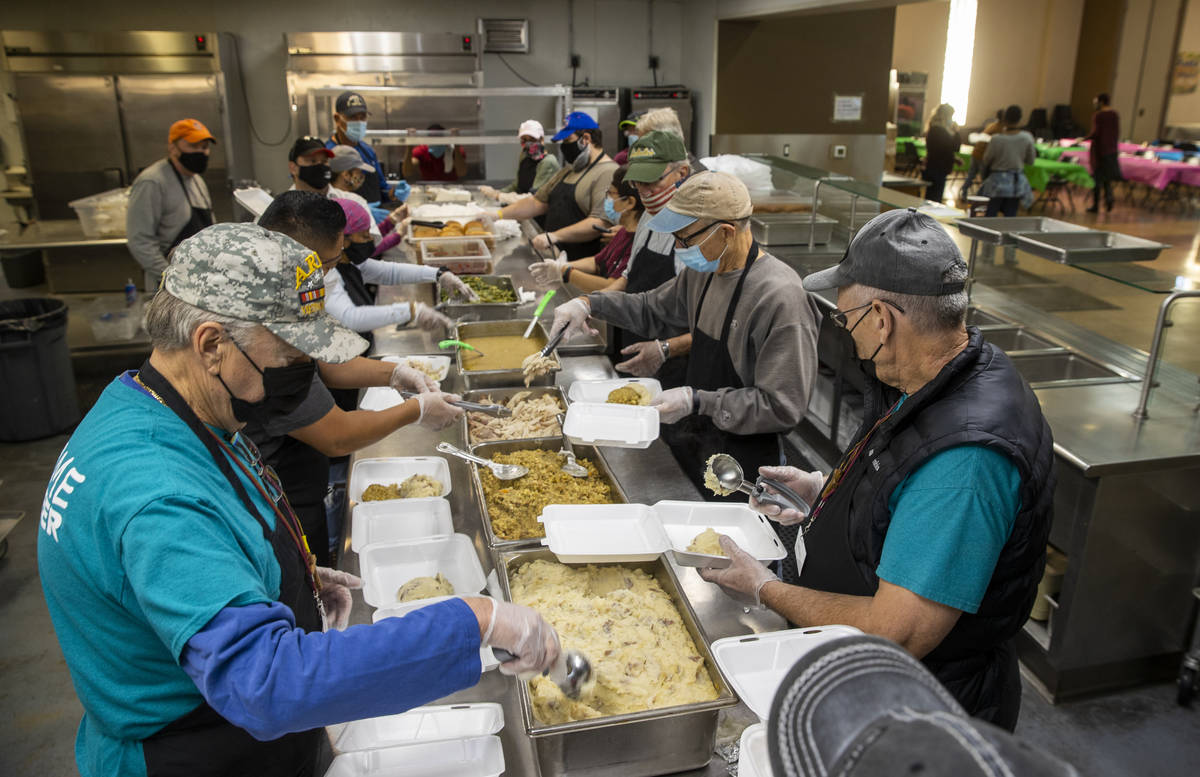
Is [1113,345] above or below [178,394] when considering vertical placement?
below

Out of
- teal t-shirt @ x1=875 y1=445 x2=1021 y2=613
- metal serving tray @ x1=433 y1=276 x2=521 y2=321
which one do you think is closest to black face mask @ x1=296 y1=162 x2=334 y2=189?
metal serving tray @ x1=433 y1=276 x2=521 y2=321

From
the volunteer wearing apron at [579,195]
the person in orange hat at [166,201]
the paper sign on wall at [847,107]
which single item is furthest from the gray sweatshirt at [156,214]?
the paper sign on wall at [847,107]

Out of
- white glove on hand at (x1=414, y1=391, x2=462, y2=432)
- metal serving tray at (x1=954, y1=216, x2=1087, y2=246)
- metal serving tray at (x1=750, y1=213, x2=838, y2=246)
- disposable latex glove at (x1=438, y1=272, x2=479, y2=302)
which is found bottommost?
white glove on hand at (x1=414, y1=391, x2=462, y2=432)

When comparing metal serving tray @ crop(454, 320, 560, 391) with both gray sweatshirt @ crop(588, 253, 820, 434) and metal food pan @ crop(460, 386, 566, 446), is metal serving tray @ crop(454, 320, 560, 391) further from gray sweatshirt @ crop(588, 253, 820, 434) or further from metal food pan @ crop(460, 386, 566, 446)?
gray sweatshirt @ crop(588, 253, 820, 434)

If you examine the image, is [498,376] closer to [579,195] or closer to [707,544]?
[707,544]

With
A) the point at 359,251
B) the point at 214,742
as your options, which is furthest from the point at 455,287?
the point at 214,742

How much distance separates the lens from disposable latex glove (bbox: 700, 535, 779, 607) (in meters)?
1.78

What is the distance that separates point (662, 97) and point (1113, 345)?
7.04 m

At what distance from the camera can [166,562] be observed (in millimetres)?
1062

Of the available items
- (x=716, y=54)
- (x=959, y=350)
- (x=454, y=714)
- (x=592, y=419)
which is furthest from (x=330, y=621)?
A: (x=716, y=54)

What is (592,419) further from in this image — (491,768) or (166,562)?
(166,562)

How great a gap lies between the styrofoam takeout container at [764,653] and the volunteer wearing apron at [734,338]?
3.58ft

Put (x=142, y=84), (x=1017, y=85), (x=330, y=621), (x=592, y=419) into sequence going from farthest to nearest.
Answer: (x=1017, y=85) → (x=142, y=84) → (x=592, y=419) → (x=330, y=621)

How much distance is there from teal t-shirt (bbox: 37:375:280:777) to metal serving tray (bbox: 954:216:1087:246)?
3.30 m
